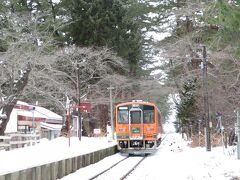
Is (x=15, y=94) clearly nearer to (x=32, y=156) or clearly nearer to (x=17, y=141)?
(x=17, y=141)

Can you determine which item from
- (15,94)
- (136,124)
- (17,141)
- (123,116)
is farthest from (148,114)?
(15,94)

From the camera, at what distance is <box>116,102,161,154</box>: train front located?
25266 millimetres

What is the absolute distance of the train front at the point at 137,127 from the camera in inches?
995

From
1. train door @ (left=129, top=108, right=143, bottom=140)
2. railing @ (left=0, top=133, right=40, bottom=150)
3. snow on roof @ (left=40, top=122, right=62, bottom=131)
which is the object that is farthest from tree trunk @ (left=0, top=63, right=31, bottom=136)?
snow on roof @ (left=40, top=122, right=62, bottom=131)

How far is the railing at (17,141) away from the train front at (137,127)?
5.11m

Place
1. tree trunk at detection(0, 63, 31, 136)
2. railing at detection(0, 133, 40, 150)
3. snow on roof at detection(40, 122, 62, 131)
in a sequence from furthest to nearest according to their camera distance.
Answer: snow on roof at detection(40, 122, 62, 131)
tree trunk at detection(0, 63, 31, 136)
railing at detection(0, 133, 40, 150)

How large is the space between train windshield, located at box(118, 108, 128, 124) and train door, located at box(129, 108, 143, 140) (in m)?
0.24

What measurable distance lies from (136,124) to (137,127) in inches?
7.6

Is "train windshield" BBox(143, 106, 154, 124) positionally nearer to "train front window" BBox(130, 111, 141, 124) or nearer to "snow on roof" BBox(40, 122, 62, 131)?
"train front window" BBox(130, 111, 141, 124)

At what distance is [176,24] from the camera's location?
37.5 meters

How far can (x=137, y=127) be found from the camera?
25.4 m

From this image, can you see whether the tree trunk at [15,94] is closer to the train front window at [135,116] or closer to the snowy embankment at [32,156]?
the snowy embankment at [32,156]

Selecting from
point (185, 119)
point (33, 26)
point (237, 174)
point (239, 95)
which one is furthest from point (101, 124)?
point (237, 174)

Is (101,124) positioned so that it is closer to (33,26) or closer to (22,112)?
(22,112)
